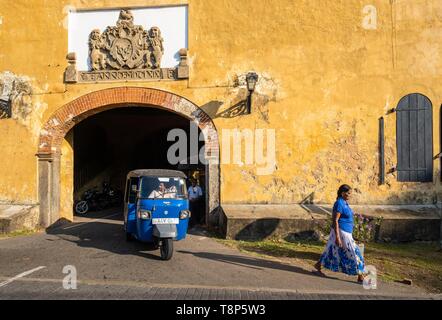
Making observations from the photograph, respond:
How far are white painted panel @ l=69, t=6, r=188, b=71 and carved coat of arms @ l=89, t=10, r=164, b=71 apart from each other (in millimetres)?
165

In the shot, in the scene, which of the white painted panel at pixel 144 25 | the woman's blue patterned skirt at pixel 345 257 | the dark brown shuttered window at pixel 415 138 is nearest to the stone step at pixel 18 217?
the white painted panel at pixel 144 25

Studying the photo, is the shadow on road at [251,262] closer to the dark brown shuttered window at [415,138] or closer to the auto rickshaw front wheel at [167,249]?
the auto rickshaw front wheel at [167,249]

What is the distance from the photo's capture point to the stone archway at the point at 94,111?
10344mm

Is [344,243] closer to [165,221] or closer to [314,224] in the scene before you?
[314,224]

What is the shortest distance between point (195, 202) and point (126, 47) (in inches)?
190

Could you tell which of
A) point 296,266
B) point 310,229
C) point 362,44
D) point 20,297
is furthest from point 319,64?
point 20,297

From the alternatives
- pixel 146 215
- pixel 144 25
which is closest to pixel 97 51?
pixel 144 25

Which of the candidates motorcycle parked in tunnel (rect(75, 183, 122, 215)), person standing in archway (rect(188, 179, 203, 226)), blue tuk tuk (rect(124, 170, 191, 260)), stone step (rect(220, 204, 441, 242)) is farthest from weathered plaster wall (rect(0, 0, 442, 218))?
motorcycle parked in tunnel (rect(75, 183, 122, 215))

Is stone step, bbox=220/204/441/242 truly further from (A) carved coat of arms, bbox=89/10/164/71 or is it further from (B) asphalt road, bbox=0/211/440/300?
(A) carved coat of arms, bbox=89/10/164/71

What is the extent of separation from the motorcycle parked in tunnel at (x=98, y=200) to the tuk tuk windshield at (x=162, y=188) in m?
7.66

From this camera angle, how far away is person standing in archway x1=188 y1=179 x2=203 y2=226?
11130 millimetres

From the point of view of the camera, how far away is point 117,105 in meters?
10.9

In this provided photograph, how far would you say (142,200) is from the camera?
768cm

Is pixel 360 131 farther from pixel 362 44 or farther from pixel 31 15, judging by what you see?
pixel 31 15
